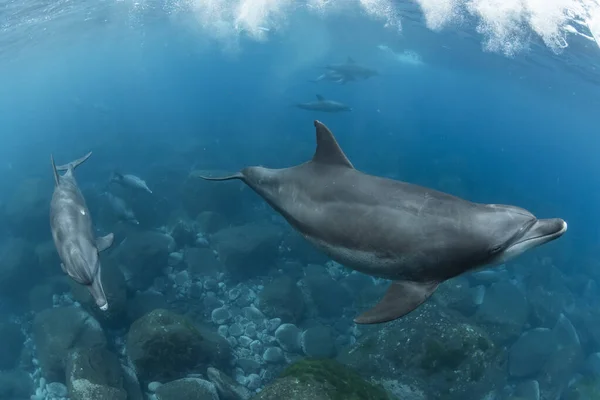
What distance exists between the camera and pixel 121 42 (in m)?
67.6

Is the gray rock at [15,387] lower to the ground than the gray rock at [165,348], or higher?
lower

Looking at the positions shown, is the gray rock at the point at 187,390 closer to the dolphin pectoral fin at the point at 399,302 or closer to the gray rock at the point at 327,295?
the gray rock at the point at 327,295

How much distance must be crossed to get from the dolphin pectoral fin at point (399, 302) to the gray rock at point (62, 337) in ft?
27.4

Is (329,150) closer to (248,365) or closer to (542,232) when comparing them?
(542,232)

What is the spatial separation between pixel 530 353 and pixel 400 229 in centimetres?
1117

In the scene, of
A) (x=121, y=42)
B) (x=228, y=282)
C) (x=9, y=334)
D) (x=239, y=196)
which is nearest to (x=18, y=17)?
(x=239, y=196)

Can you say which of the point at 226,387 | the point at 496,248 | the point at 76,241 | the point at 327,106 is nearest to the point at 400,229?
the point at 496,248

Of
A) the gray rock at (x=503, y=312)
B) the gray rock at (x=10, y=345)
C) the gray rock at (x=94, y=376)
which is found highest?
the gray rock at (x=94, y=376)

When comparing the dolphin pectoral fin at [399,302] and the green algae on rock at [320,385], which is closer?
the dolphin pectoral fin at [399,302]

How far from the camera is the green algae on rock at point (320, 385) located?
6.28 m

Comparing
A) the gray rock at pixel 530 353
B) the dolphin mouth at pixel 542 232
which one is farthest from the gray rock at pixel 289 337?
the dolphin mouth at pixel 542 232

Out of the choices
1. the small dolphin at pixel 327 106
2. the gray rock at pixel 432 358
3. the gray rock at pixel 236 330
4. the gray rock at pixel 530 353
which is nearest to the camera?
the gray rock at pixel 432 358

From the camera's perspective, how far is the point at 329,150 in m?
→ 5.14

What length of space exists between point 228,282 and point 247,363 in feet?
10.8
